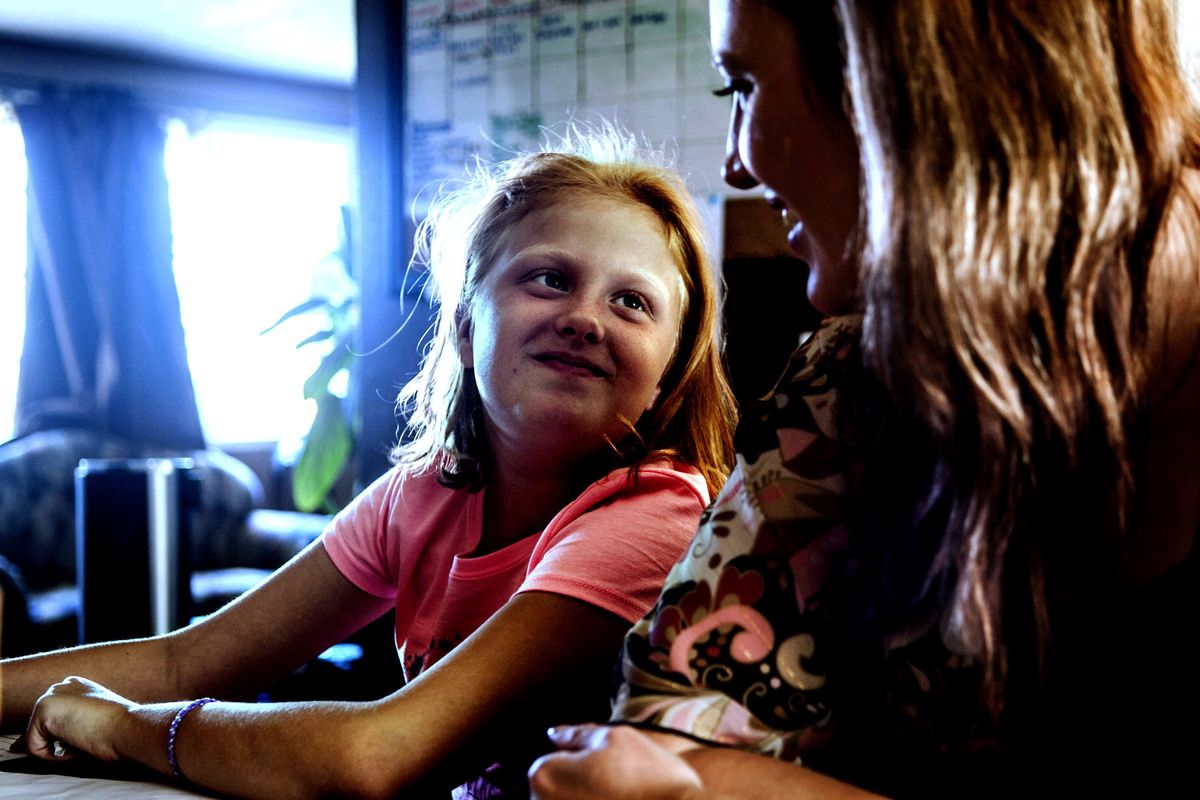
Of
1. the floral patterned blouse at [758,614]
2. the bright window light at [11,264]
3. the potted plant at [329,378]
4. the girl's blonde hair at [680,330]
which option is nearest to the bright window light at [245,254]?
the bright window light at [11,264]

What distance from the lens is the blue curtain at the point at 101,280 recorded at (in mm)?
5508

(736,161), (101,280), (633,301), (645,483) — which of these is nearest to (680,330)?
(633,301)

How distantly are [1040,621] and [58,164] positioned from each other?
593 cm

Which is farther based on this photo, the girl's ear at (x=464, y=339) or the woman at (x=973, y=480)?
the girl's ear at (x=464, y=339)

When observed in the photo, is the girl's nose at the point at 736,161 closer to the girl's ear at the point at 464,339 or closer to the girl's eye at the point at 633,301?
the girl's eye at the point at 633,301

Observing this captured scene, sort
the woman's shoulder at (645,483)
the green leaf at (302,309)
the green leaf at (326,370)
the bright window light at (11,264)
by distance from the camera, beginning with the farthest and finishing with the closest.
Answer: the bright window light at (11,264) < the green leaf at (302,309) < the green leaf at (326,370) < the woman's shoulder at (645,483)

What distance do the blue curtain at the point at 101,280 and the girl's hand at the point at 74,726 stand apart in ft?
16.6

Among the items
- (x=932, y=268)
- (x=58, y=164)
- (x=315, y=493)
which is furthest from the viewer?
(x=58, y=164)

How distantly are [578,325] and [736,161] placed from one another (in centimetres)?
33

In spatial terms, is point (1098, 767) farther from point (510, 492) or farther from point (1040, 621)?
point (510, 492)

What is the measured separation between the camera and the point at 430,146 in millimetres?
2123

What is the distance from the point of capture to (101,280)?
5.66 m

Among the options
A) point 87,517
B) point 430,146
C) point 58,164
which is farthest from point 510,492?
point 58,164

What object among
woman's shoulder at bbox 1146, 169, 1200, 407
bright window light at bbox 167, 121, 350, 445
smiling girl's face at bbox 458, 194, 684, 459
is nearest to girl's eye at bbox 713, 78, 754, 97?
woman's shoulder at bbox 1146, 169, 1200, 407
